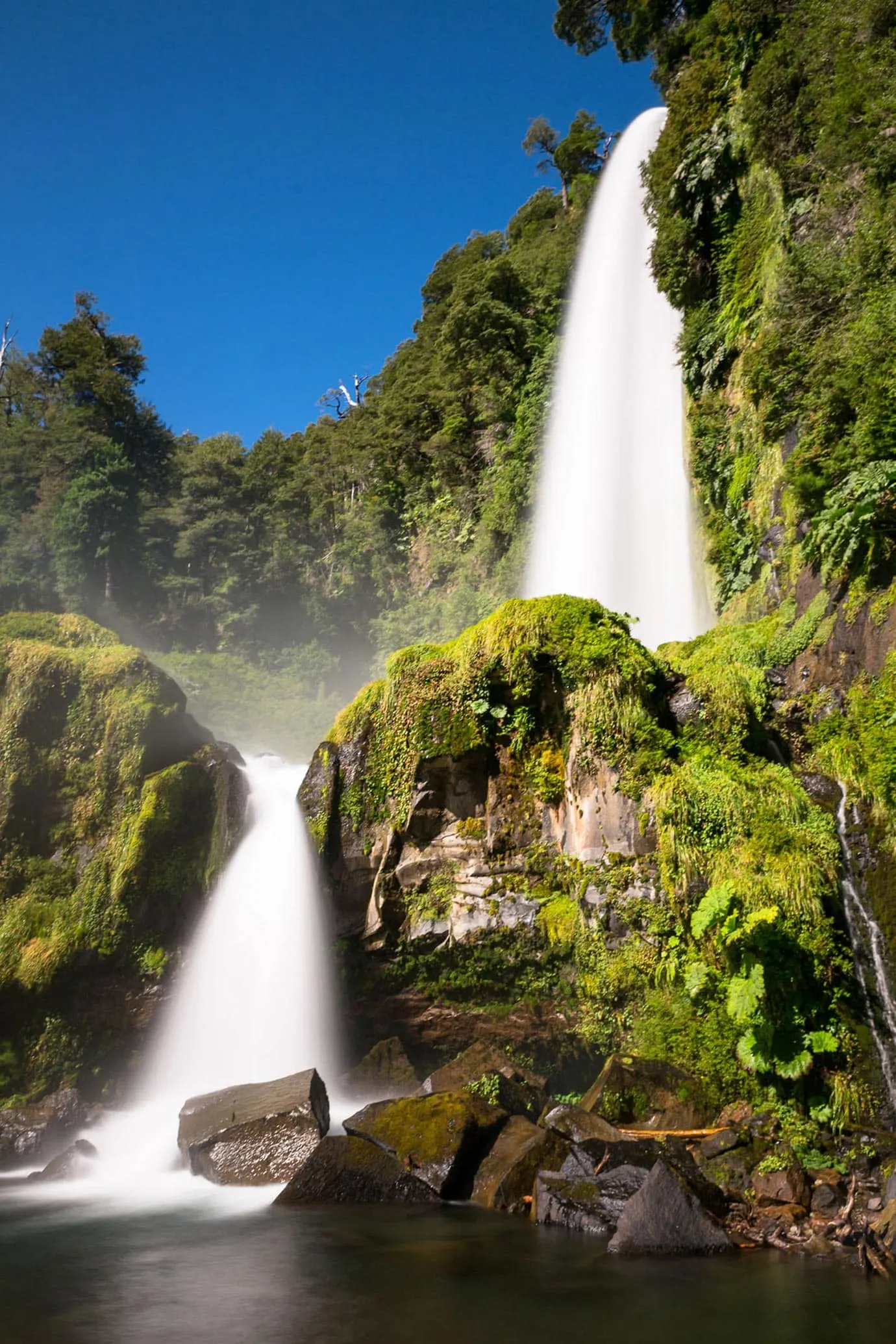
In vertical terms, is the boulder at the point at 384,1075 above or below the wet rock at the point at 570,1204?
above

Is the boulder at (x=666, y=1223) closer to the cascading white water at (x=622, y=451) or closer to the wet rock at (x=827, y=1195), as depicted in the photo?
the wet rock at (x=827, y=1195)

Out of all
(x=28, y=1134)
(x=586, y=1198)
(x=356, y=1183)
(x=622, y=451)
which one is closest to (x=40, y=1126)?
(x=28, y=1134)

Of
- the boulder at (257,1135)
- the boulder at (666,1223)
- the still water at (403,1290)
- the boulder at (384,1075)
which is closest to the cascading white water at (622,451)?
the boulder at (384,1075)

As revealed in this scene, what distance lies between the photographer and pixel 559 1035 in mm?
11383

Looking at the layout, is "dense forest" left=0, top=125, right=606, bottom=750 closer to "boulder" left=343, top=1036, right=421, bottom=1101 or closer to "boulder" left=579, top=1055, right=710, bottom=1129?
"boulder" left=343, top=1036, right=421, bottom=1101

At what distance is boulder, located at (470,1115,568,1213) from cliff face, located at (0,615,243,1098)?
7.09 meters

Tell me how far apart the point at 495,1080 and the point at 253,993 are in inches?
185

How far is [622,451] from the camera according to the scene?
23062 millimetres

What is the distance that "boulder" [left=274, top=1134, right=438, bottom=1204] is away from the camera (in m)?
8.58

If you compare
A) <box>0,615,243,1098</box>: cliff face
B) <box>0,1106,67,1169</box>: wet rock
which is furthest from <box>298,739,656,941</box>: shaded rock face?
<box>0,1106,67,1169</box>: wet rock

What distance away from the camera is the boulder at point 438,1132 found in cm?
866

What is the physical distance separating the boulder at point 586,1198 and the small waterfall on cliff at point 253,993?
5.83m

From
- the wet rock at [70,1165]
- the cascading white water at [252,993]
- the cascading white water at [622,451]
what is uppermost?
the cascading white water at [622,451]

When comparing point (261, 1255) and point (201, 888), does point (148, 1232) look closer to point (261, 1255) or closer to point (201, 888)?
point (261, 1255)
